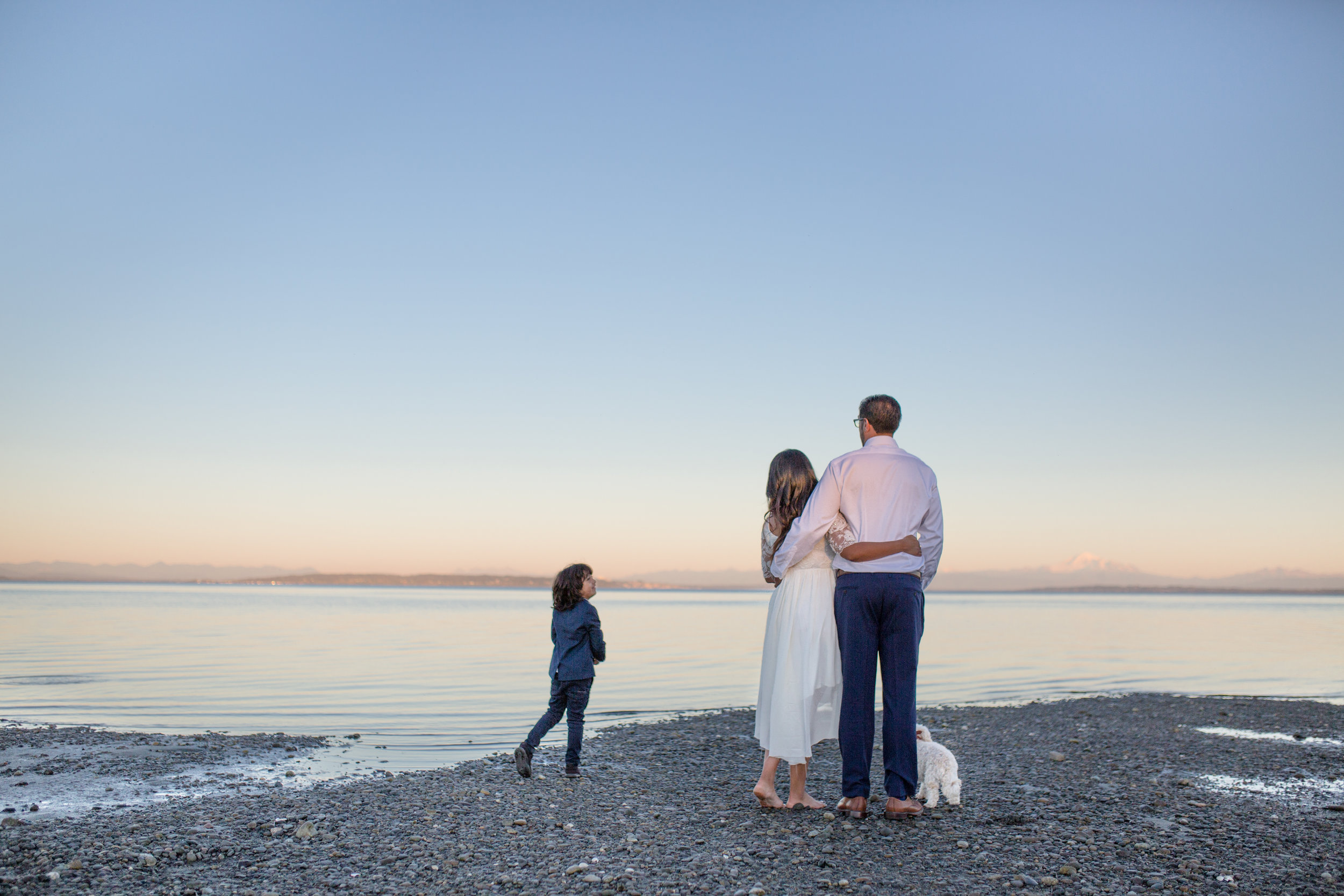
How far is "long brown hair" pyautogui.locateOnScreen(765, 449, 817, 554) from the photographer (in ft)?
20.7

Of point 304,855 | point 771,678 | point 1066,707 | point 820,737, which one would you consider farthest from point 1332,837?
point 1066,707

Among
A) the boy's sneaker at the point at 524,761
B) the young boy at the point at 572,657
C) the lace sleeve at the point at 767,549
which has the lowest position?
the boy's sneaker at the point at 524,761

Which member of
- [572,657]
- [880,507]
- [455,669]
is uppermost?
[880,507]

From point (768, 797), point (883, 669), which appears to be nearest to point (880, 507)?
point (883, 669)

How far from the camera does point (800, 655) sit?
239 inches

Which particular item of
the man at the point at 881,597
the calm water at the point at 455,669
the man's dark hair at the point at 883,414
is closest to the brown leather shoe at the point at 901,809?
the man at the point at 881,597

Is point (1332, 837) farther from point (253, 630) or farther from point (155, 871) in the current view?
point (253, 630)

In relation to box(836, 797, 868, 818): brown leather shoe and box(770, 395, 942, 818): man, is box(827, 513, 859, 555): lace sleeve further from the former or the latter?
box(836, 797, 868, 818): brown leather shoe

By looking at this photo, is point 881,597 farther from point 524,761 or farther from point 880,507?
point 524,761

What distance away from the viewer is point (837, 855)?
508 cm

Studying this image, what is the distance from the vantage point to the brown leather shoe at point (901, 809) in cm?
580

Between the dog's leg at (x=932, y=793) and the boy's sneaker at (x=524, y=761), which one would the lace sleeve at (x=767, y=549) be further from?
the boy's sneaker at (x=524, y=761)

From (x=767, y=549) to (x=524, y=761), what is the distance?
3191 millimetres

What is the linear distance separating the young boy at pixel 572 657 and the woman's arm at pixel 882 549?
9.48ft
